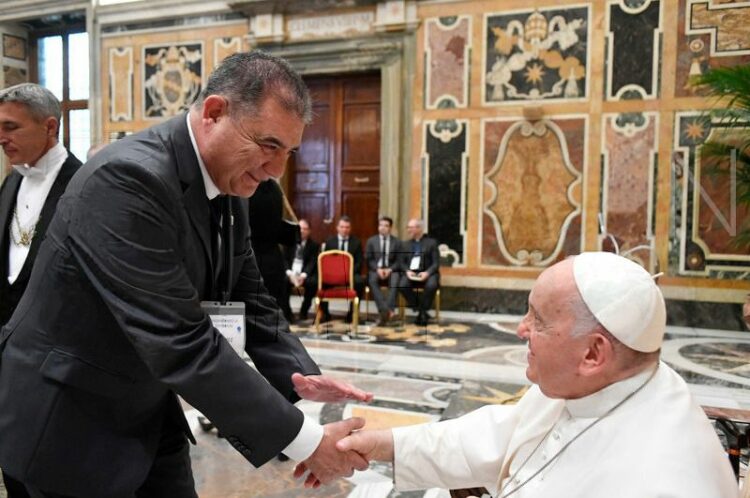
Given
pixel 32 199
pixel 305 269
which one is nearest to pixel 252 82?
pixel 32 199

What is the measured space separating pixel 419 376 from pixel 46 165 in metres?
3.25

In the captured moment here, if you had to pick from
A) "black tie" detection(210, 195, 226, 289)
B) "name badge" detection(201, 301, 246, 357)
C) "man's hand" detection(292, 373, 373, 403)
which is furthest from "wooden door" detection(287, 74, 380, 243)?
"black tie" detection(210, 195, 226, 289)

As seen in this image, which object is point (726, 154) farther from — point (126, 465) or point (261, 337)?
point (126, 465)

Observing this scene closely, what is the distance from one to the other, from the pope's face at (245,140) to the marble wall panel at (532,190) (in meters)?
6.77

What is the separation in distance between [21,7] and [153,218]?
1143 centimetres

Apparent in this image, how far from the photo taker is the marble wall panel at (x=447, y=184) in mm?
8258

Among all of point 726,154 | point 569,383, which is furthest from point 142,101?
point 569,383

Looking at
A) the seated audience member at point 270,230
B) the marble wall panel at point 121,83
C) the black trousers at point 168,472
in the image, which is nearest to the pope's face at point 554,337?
the black trousers at point 168,472

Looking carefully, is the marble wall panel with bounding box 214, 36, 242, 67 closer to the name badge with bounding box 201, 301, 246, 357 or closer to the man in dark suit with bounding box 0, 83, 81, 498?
the man in dark suit with bounding box 0, 83, 81, 498

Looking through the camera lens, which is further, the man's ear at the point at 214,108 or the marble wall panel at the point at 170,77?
the marble wall panel at the point at 170,77

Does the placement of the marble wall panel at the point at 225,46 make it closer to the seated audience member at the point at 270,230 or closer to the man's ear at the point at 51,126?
the seated audience member at the point at 270,230

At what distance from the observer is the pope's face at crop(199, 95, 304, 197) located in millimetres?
1486

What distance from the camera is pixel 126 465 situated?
4.83 ft

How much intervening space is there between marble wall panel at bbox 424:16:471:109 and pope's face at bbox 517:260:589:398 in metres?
7.05
